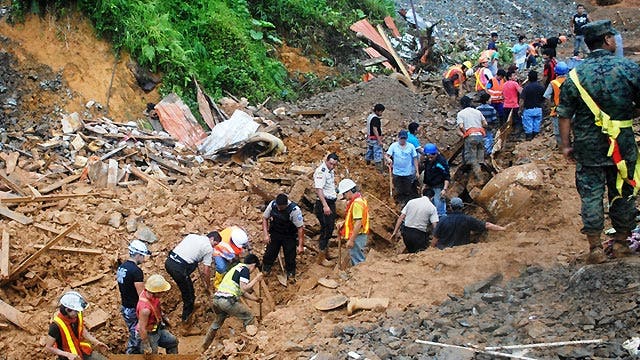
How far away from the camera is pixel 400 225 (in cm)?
1048

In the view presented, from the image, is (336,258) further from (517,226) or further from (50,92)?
(50,92)

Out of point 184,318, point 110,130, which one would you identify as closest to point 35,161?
point 110,130

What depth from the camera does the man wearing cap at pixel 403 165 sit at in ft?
38.8

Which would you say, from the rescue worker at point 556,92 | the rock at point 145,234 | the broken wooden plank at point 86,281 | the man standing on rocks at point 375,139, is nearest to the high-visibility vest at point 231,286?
the broken wooden plank at point 86,281

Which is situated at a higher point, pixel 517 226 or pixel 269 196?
pixel 517 226

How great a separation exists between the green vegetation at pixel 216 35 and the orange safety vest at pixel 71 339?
800 centimetres

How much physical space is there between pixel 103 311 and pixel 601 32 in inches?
283

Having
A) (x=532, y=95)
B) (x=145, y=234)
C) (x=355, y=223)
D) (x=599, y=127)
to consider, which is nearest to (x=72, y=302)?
(x=145, y=234)

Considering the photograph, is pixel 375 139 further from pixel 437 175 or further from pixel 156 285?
pixel 156 285

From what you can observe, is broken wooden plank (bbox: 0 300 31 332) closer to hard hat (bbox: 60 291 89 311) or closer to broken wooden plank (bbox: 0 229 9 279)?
broken wooden plank (bbox: 0 229 9 279)

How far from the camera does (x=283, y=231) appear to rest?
33.3ft

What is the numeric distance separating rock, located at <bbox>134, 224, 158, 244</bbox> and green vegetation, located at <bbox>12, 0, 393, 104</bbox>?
5.01m

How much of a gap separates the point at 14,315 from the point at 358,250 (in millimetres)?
4778

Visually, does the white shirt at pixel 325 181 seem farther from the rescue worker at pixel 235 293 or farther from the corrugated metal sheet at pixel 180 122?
the corrugated metal sheet at pixel 180 122
